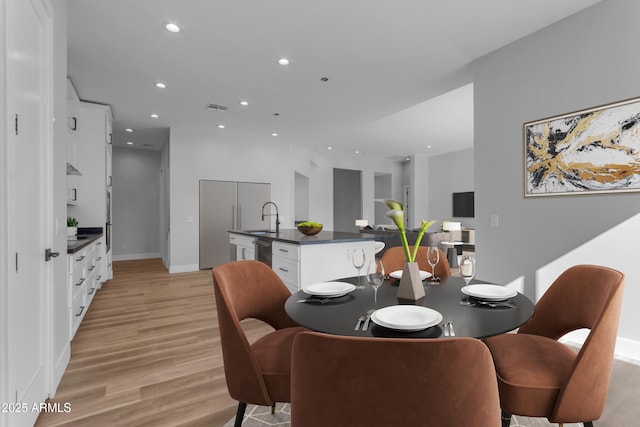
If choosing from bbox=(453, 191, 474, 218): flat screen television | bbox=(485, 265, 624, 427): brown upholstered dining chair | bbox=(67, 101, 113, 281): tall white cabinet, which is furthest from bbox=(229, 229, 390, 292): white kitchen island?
bbox=(453, 191, 474, 218): flat screen television

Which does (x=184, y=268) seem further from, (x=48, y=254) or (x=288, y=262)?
(x=48, y=254)

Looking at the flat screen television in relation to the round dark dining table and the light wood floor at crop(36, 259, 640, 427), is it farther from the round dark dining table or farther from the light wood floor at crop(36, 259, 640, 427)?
the round dark dining table

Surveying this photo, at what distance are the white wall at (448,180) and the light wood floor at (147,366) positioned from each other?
7741 mm

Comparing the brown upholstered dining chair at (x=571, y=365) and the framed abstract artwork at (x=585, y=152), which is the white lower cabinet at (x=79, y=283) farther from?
the framed abstract artwork at (x=585, y=152)

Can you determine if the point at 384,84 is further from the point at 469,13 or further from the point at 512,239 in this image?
the point at 512,239

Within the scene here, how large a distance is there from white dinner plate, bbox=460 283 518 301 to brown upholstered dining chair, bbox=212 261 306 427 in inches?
34.0

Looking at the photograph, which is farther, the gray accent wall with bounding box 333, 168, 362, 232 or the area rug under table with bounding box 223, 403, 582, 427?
the gray accent wall with bounding box 333, 168, 362, 232

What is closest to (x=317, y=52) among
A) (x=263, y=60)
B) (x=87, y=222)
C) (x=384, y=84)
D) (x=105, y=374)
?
(x=263, y=60)

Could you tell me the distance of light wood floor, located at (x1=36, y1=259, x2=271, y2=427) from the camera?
5.84 ft

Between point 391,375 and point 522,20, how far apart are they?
3.26 m

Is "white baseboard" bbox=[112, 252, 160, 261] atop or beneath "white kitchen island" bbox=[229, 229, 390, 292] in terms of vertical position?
beneath

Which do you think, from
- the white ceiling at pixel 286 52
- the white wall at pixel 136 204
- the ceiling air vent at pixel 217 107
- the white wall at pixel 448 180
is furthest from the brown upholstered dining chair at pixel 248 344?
the white wall at pixel 448 180

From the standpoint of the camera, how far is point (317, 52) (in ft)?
10.8

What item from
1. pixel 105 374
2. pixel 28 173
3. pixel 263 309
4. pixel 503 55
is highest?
pixel 503 55
